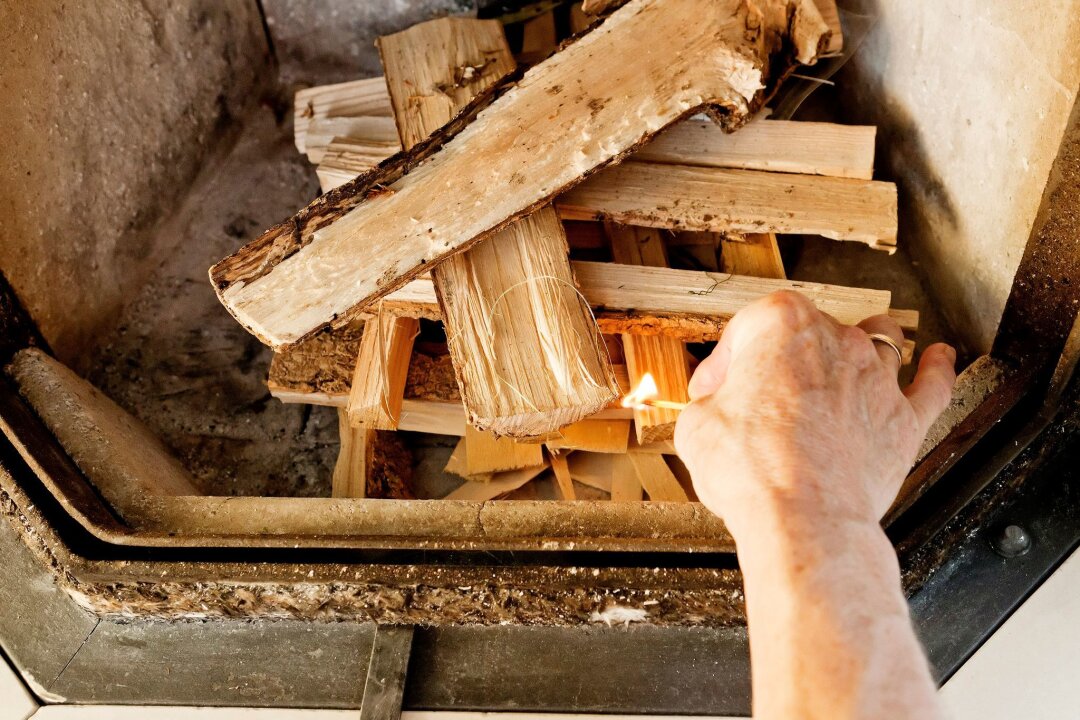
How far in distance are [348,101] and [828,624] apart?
1.90m

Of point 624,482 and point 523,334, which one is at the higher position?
point 523,334

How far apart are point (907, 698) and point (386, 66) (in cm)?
174

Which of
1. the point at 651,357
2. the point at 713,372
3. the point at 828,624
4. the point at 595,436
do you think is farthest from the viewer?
the point at 595,436

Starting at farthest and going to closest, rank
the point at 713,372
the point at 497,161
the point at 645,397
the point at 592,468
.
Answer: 1. the point at 592,468
2. the point at 645,397
3. the point at 497,161
4. the point at 713,372

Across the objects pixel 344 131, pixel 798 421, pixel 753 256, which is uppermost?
pixel 344 131

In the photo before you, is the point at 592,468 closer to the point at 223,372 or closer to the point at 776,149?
the point at 776,149

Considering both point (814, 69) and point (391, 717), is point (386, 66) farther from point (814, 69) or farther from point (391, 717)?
point (391, 717)

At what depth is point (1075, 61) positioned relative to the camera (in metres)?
1.35

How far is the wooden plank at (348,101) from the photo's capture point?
7.30ft

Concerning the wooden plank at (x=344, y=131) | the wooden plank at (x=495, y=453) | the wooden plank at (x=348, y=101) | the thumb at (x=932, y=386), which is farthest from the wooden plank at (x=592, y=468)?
the wooden plank at (x=348, y=101)

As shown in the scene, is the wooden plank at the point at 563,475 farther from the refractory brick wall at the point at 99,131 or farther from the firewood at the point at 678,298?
the refractory brick wall at the point at 99,131

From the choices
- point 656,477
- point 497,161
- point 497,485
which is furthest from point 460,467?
point 497,161

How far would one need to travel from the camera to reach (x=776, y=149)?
1768 millimetres

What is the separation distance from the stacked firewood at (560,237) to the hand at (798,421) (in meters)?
0.40
